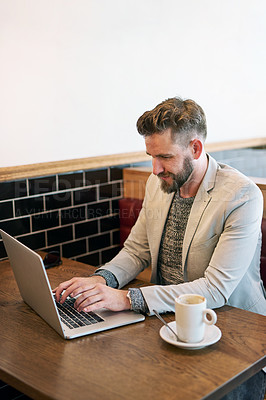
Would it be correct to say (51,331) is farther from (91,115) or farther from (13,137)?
(91,115)

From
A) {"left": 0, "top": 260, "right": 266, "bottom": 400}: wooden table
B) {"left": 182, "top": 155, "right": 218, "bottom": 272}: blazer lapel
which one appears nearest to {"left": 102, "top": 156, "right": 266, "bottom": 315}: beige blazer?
{"left": 182, "top": 155, "right": 218, "bottom": 272}: blazer lapel

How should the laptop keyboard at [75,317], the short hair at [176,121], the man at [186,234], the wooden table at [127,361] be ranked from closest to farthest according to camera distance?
the wooden table at [127,361] → the laptop keyboard at [75,317] → the man at [186,234] → the short hair at [176,121]

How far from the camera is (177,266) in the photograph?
1958 mm

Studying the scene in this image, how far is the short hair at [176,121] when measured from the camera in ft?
5.85

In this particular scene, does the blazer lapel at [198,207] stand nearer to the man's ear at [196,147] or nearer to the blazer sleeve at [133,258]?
the man's ear at [196,147]

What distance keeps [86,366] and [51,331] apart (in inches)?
9.7

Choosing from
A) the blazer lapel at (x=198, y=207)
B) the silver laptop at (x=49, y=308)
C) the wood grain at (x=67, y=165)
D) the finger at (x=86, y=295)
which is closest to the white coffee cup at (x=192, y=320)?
the silver laptop at (x=49, y=308)

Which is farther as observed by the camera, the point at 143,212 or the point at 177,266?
the point at 143,212

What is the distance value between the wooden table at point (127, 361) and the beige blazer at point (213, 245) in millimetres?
104

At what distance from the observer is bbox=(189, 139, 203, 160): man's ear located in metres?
1.84

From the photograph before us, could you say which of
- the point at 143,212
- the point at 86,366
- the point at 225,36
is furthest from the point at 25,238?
the point at 225,36

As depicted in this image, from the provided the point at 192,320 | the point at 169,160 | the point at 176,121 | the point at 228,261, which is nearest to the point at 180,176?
the point at 169,160

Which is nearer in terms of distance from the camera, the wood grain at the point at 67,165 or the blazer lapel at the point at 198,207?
the blazer lapel at the point at 198,207

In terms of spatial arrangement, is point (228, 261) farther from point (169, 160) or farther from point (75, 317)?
point (75, 317)
